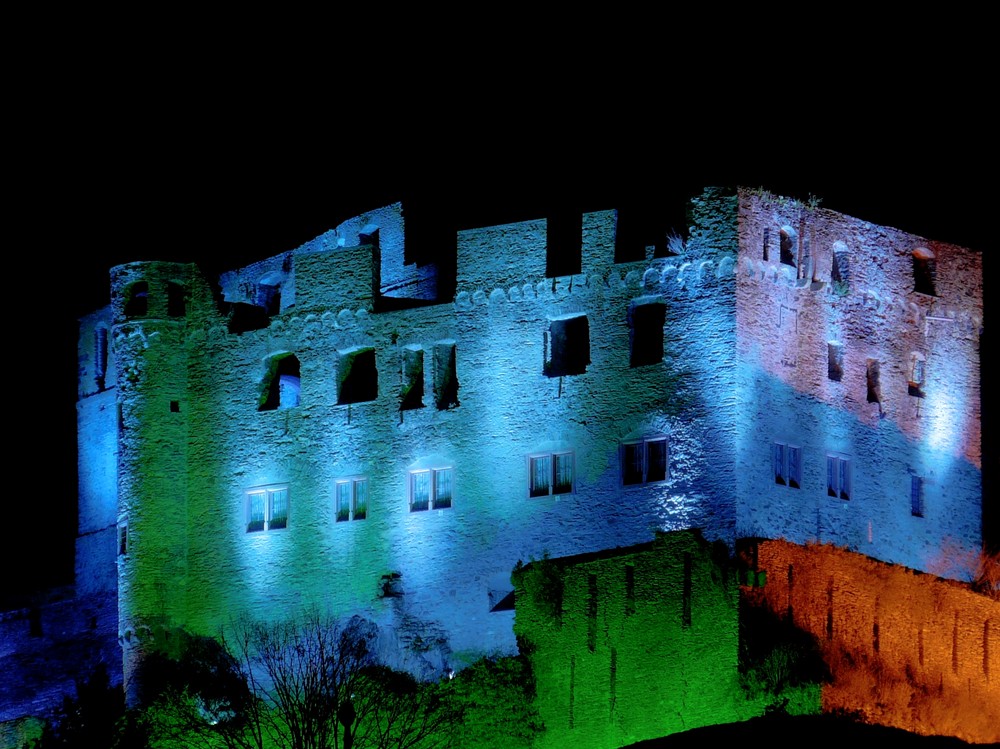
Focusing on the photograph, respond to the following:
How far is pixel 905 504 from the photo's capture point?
210 feet

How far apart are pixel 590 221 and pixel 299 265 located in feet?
31.4

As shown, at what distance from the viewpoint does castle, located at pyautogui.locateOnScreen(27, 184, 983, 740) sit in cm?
6016

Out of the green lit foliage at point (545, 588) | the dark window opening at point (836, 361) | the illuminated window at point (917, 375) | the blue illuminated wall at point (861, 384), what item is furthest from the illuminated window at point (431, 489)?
the illuminated window at point (917, 375)

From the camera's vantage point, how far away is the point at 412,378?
65.1 m

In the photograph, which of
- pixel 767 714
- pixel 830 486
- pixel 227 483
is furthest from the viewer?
pixel 227 483

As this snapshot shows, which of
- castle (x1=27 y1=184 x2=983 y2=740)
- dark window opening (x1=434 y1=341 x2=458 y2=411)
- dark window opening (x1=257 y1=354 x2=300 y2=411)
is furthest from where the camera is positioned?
dark window opening (x1=257 y1=354 x2=300 y2=411)

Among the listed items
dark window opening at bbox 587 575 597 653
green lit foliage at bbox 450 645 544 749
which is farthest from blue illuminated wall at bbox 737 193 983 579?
green lit foliage at bbox 450 645 544 749

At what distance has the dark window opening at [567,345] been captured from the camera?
62594 millimetres

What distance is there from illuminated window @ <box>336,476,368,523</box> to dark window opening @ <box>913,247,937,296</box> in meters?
17.2

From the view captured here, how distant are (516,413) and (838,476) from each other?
8865 mm

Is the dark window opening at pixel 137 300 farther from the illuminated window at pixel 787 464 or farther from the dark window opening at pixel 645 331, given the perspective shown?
the illuminated window at pixel 787 464

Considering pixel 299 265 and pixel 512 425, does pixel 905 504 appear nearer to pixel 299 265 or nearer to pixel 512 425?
pixel 512 425

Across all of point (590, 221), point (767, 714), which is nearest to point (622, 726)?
point (767, 714)

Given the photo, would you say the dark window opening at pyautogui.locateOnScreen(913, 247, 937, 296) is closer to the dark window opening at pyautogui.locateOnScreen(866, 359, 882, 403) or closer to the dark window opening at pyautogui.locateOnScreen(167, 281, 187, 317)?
the dark window opening at pyautogui.locateOnScreen(866, 359, 882, 403)
